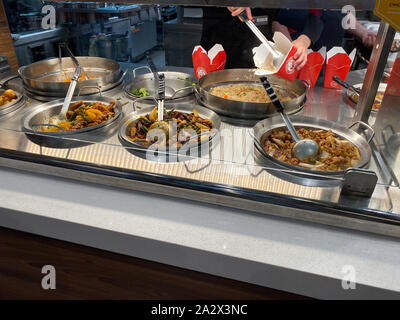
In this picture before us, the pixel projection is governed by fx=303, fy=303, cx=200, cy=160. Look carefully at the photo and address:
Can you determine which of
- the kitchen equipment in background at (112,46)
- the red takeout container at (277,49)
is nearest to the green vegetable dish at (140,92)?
the kitchen equipment in background at (112,46)

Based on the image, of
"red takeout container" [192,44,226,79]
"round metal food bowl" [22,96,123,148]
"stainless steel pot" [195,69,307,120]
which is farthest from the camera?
"red takeout container" [192,44,226,79]

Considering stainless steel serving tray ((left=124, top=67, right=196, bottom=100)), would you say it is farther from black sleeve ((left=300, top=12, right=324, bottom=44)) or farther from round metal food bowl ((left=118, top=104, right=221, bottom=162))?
black sleeve ((left=300, top=12, right=324, bottom=44))

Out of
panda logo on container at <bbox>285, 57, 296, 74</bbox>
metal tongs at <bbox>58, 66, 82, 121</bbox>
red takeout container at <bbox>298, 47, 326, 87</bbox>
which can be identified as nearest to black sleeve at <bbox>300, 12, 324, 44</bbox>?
red takeout container at <bbox>298, 47, 326, 87</bbox>

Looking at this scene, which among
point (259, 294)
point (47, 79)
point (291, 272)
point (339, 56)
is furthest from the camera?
point (47, 79)

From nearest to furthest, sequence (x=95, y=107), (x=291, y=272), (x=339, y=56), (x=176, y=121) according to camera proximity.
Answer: (x=291, y=272), (x=176, y=121), (x=95, y=107), (x=339, y=56)

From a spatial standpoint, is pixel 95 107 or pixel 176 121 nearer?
pixel 176 121

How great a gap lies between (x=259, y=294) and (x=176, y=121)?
A: 694mm

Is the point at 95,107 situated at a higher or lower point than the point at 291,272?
higher

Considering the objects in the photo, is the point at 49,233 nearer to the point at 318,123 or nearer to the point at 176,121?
Result: the point at 176,121

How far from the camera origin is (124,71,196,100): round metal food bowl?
155 centimetres

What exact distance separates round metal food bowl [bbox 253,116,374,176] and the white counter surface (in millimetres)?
183

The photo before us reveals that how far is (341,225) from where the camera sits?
2.97 feet

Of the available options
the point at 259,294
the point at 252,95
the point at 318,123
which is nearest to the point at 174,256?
the point at 259,294

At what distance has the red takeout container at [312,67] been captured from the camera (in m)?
1.57
